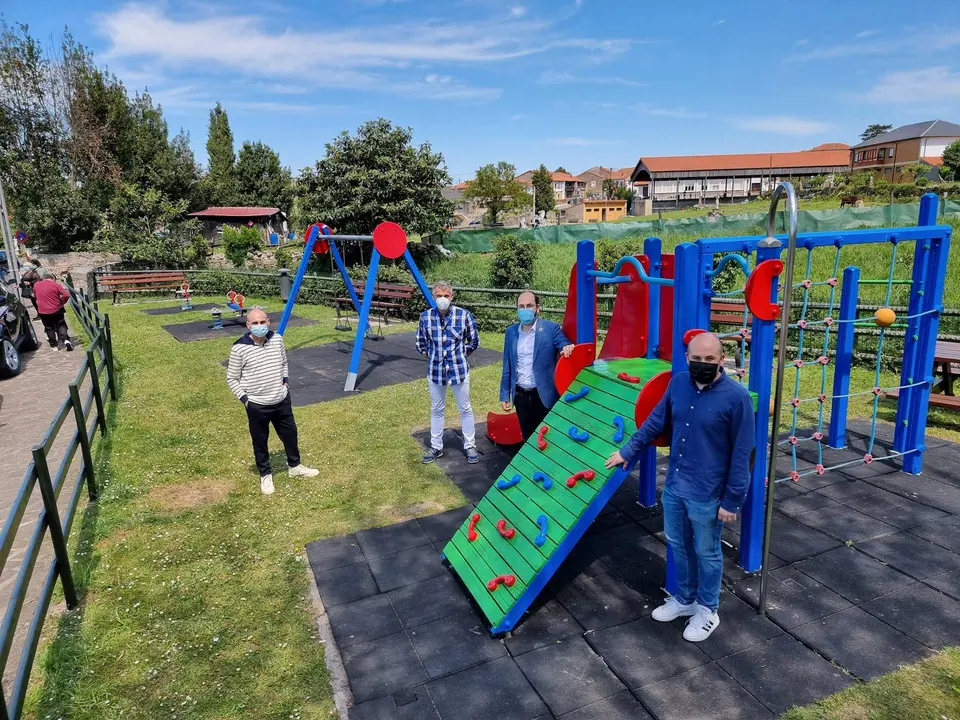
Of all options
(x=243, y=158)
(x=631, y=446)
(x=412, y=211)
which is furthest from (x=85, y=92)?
(x=631, y=446)

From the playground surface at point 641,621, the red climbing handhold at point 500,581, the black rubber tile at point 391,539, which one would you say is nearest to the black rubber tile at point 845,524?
the playground surface at point 641,621

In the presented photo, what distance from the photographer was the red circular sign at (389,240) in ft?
A: 31.9

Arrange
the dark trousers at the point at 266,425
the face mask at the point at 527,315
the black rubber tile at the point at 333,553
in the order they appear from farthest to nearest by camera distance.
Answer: the dark trousers at the point at 266,425
the face mask at the point at 527,315
the black rubber tile at the point at 333,553

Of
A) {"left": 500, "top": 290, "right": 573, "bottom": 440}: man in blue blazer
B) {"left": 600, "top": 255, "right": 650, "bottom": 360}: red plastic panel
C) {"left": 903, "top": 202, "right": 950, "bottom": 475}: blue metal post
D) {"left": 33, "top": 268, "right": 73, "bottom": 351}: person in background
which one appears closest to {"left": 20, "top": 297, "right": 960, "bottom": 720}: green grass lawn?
{"left": 500, "top": 290, "right": 573, "bottom": 440}: man in blue blazer

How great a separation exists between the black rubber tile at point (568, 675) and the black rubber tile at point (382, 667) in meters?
0.65

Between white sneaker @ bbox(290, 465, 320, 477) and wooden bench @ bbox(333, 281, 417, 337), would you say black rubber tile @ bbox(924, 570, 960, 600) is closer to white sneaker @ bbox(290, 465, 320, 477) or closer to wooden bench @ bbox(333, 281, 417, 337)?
white sneaker @ bbox(290, 465, 320, 477)

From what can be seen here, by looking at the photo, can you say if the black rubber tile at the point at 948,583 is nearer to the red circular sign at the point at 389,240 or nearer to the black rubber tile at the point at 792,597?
the black rubber tile at the point at 792,597

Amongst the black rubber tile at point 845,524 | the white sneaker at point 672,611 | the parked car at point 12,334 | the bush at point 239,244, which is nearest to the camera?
the white sneaker at point 672,611

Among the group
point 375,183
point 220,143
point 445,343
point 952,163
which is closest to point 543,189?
point 220,143

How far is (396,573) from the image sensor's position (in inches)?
183

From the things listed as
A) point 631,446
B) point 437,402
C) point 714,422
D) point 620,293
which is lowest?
point 437,402

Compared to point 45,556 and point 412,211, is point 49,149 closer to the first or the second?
point 412,211

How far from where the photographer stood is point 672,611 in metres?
3.92

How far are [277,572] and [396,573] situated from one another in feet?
3.08
